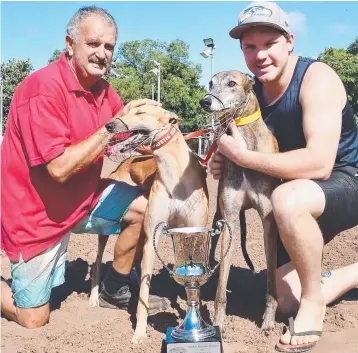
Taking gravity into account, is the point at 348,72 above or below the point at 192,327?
above

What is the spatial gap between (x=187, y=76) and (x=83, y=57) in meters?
44.5

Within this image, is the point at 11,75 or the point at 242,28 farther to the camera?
the point at 11,75

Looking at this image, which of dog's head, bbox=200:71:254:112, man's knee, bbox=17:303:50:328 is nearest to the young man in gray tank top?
dog's head, bbox=200:71:254:112

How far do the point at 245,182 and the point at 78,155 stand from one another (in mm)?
1104

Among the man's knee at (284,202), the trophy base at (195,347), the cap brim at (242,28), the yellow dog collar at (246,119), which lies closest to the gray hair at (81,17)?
the cap brim at (242,28)

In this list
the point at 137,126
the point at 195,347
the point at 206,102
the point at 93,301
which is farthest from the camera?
the point at 93,301

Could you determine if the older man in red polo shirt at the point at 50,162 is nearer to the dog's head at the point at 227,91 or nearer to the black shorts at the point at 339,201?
the dog's head at the point at 227,91

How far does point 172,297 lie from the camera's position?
4.07 meters

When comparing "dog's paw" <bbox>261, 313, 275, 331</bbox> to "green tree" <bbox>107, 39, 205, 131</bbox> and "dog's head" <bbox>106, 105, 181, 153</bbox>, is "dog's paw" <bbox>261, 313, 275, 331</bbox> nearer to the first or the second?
"dog's head" <bbox>106, 105, 181, 153</bbox>

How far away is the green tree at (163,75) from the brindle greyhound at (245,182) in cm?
3827

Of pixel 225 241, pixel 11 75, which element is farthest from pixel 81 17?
pixel 11 75

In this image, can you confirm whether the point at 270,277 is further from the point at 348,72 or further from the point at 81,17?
the point at 348,72

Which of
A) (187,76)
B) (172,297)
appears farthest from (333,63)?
(172,297)

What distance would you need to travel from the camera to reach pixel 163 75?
4756 centimetres
